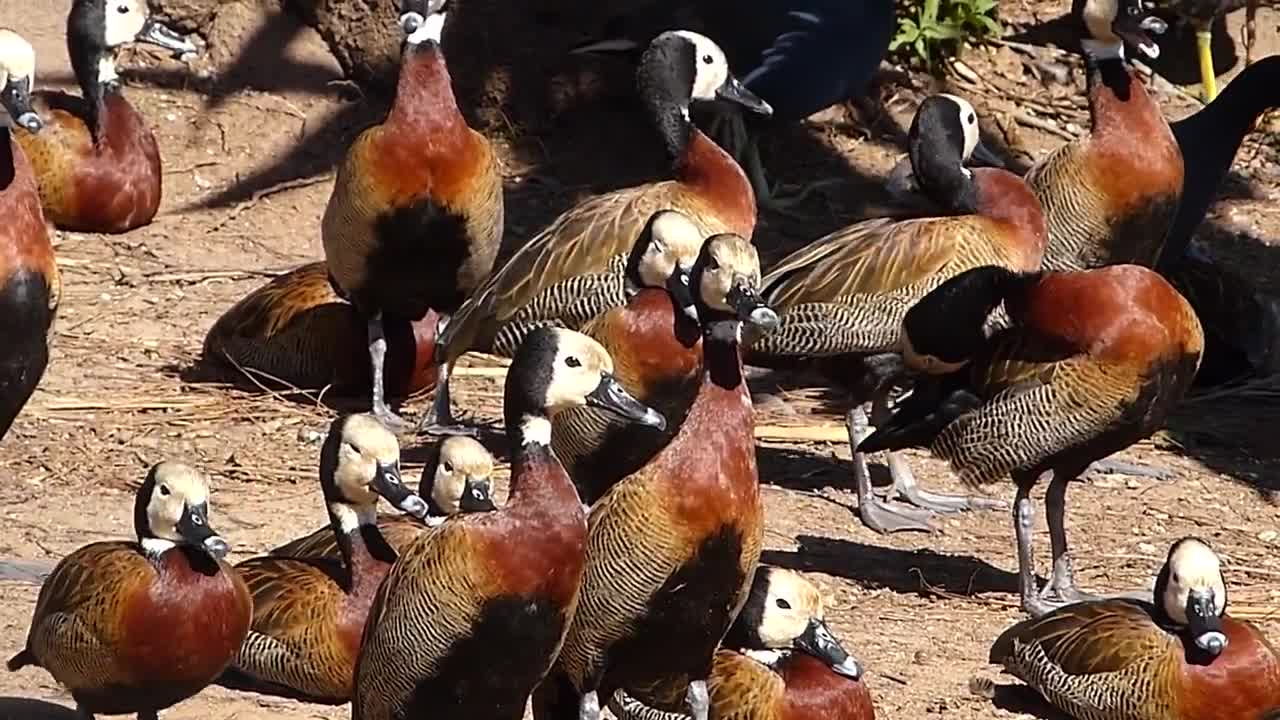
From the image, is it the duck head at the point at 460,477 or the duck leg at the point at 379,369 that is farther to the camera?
the duck leg at the point at 379,369

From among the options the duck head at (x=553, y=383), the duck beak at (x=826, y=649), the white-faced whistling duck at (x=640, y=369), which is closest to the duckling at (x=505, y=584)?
the duck head at (x=553, y=383)

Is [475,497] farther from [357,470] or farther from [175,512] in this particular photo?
[175,512]

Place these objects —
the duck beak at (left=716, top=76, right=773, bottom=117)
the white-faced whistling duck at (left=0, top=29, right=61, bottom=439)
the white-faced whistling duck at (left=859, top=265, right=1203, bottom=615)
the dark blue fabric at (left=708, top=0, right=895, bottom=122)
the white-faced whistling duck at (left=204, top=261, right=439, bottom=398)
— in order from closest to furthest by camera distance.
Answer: the white-faced whistling duck at (left=0, top=29, right=61, bottom=439), the white-faced whistling duck at (left=859, top=265, right=1203, bottom=615), the duck beak at (left=716, top=76, right=773, bottom=117), the white-faced whistling duck at (left=204, top=261, right=439, bottom=398), the dark blue fabric at (left=708, top=0, right=895, bottom=122)

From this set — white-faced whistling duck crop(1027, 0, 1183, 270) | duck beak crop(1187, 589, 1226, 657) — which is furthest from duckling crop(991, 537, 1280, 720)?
white-faced whistling duck crop(1027, 0, 1183, 270)

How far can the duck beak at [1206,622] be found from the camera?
595cm

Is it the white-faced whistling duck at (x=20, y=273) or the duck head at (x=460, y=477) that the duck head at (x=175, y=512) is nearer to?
the duck head at (x=460, y=477)

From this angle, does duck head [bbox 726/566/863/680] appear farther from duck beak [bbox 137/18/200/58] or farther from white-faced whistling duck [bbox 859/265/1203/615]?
duck beak [bbox 137/18/200/58]

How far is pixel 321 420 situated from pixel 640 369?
2012 mm

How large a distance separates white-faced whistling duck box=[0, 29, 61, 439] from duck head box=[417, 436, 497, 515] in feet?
3.61

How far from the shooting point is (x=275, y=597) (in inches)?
247

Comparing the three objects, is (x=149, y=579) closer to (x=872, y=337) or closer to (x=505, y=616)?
(x=505, y=616)

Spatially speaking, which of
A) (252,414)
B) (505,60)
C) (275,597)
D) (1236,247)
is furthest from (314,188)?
(275,597)

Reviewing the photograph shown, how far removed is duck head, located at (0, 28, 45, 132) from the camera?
6684 millimetres

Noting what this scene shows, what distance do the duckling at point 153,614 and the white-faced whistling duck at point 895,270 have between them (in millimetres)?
2124
